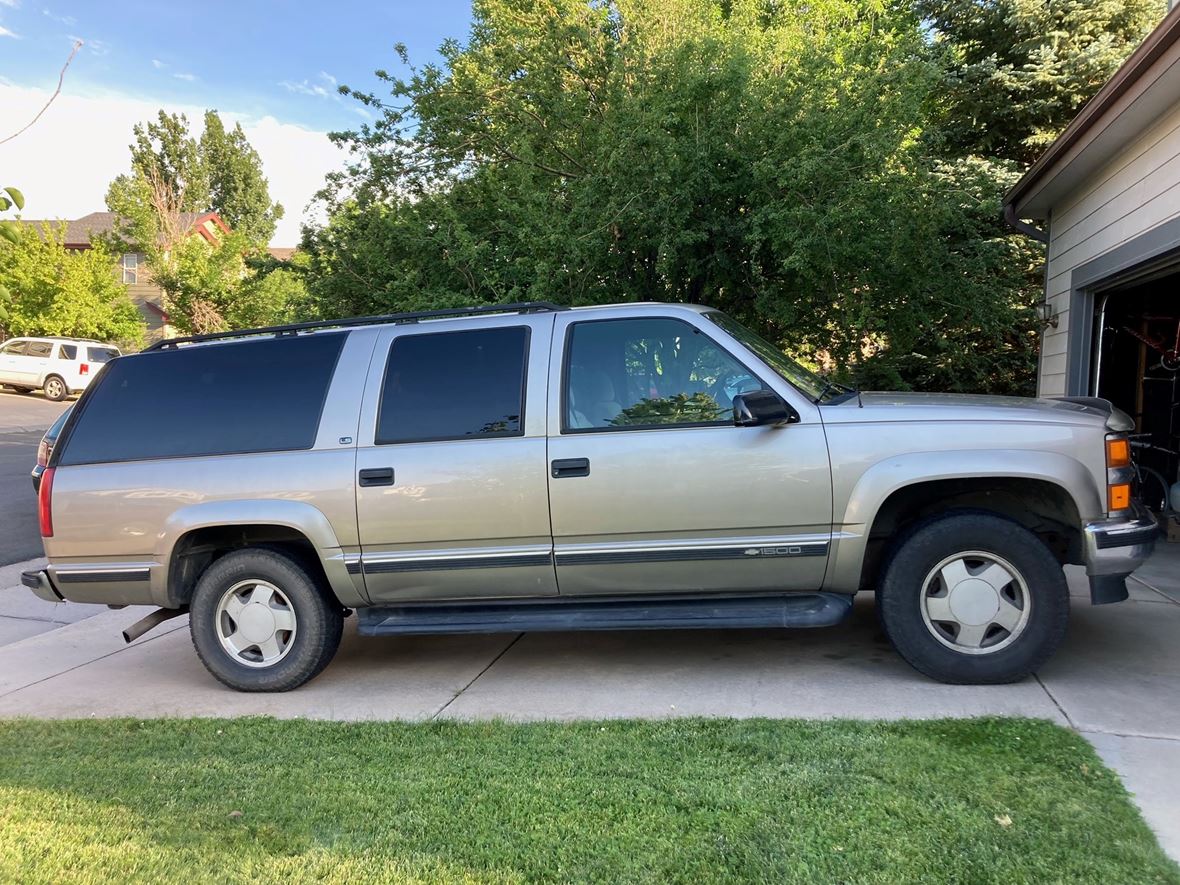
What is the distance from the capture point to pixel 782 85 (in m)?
8.42

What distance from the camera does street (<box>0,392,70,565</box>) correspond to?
348 inches

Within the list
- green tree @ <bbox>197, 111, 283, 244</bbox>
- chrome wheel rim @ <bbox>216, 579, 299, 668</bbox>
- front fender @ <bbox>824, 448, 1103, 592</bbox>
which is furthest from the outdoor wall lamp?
green tree @ <bbox>197, 111, 283, 244</bbox>

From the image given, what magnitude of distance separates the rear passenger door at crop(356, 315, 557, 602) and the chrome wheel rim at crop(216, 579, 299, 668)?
0.55 metres

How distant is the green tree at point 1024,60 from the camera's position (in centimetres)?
1130

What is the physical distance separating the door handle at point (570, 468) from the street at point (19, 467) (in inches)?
274

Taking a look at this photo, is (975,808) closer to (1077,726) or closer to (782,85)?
(1077,726)

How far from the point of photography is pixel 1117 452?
12.9ft

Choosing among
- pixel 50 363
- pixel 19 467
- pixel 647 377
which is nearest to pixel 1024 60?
pixel 647 377

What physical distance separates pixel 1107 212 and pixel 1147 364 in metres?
2.30

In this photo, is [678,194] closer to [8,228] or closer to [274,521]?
[274,521]

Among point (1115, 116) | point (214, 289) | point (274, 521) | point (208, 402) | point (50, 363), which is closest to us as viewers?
point (274, 521)

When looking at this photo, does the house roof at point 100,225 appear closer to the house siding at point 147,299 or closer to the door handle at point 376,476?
the house siding at point 147,299

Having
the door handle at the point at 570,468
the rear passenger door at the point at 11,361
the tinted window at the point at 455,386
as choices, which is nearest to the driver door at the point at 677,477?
the door handle at the point at 570,468

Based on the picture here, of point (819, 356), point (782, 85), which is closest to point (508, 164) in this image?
point (782, 85)
